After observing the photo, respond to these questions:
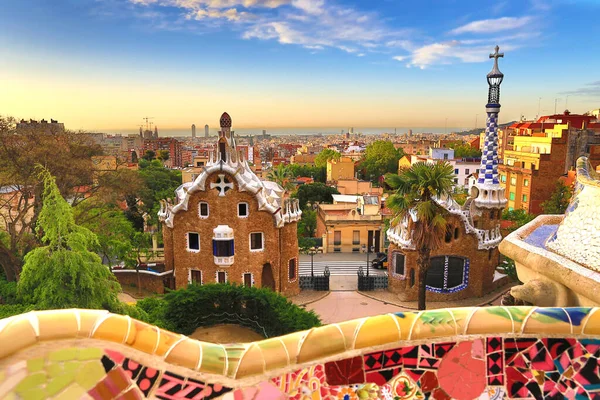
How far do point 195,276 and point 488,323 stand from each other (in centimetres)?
2088

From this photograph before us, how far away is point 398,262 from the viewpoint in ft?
78.9

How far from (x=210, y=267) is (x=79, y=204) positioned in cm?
1160

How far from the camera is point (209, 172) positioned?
69.9 ft

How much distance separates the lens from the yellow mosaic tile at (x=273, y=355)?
3236 millimetres

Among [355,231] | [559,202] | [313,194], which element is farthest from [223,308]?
[313,194]

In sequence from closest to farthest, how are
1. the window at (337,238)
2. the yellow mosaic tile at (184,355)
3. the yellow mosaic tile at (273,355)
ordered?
the yellow mosaic tile at (184,355) < the yellow mosaic tile at (273,355) < the window at (337,238)

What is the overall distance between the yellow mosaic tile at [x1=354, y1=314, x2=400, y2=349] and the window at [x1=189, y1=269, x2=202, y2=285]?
20.3 m

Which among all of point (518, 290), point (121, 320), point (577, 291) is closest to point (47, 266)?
point (121, 320)

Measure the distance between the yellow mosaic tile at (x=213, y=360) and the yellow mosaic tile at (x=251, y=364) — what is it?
11cm

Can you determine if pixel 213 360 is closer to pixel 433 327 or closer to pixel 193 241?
pixel 433 327

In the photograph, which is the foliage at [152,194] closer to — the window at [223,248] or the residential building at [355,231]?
the residential building at [355,231]

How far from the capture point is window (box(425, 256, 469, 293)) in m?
23.4

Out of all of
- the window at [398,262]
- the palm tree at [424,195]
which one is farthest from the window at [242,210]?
the window at [398,262]

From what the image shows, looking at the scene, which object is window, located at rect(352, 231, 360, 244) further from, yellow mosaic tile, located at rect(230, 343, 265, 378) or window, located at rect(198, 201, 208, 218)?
yellow mosaic tile, located at rect(230, 343, 265, 378)
